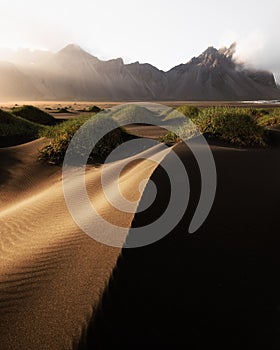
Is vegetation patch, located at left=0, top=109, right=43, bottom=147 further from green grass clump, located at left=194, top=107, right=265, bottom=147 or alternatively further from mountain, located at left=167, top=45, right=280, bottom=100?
mountain, located at left=167, top=45, right=280, bottom=100

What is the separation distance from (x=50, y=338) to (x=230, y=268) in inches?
65.0

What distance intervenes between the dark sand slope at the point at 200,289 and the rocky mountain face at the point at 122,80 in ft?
348

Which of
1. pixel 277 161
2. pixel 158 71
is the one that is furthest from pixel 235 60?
pixel 277 161

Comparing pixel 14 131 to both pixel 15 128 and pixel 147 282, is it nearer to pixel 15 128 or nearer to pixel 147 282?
pixel 15 128

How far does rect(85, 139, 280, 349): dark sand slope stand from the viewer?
7.03ft

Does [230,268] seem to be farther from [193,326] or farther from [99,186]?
[99,186]

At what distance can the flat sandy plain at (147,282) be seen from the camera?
2150mm

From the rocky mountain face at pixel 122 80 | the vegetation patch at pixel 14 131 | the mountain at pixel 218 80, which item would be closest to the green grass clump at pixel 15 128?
the vegetation patch at pixel 14 131

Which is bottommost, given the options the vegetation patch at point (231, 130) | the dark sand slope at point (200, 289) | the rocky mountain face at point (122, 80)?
the dark sand slope at point (200, 289)

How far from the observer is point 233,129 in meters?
9.17

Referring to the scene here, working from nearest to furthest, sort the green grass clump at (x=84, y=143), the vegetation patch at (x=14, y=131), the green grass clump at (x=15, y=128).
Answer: the green grass clump at (x=84, y=143) → the vegetation patch at (x=14, y=131) → the green grass clump at (x=15, y=128)

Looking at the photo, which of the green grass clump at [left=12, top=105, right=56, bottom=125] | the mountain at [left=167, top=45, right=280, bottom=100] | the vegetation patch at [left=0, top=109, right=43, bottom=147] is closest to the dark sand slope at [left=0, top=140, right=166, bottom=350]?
the vegetation patch at [left=0, top=109, right=43, bottom=147]

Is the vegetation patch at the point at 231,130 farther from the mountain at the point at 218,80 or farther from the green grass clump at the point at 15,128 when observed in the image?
the mountain at the point at 218,80

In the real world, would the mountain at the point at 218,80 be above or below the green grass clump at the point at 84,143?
above
